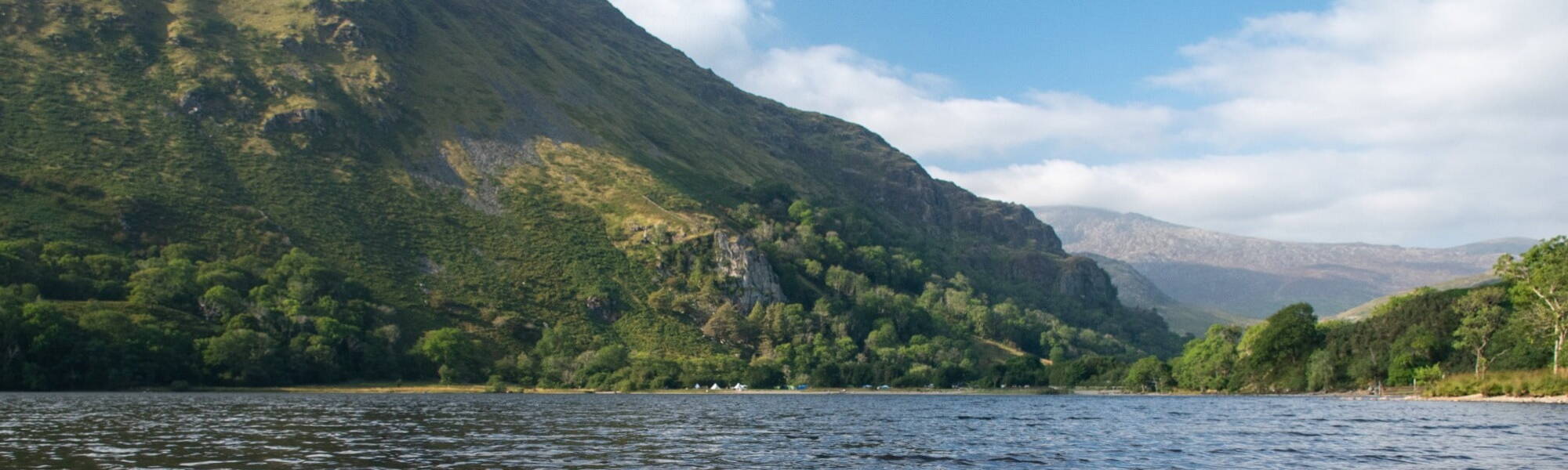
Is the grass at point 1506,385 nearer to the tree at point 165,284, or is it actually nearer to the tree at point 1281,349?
the tree at point 1281,349

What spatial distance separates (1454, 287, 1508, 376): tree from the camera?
438 feet

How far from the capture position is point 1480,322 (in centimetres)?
13600

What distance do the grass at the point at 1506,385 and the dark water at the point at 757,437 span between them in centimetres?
1043

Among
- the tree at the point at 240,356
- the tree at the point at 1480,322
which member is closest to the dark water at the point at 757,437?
the tree at the point at 1480,322

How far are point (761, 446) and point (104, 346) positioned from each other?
434ft

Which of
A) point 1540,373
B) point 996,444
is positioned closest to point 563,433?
point 996,444

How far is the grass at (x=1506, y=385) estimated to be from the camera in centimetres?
11062

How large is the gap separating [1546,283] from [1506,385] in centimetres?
1674

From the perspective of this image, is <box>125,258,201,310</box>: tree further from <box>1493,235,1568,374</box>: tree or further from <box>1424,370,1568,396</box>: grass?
<box>1493,235,1568,374</box>: tree

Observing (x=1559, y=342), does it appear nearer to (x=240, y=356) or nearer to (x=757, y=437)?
(x=757, y=437)

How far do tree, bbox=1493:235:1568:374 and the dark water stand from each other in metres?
21.0

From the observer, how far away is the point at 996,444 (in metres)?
64.1

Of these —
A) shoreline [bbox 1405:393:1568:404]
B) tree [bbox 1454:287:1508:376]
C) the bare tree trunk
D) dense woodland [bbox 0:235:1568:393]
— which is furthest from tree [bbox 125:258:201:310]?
the bare tree trunk

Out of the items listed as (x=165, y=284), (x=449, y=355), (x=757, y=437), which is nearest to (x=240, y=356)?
(x=165, y=284)
